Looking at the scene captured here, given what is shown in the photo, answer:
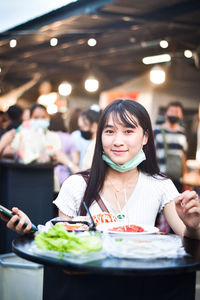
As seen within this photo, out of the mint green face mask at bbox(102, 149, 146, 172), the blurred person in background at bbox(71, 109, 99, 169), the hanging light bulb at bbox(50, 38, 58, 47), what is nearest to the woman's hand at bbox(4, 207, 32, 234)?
the mint green face mask at bbox(102, 149, 146, 172)

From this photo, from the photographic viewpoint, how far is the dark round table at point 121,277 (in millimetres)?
1777

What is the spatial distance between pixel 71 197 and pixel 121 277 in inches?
38.4

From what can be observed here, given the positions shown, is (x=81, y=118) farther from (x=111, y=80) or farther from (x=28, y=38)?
(x=111, y=80)

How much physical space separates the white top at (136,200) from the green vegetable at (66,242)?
849mm

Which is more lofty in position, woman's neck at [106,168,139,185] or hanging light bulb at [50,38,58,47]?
hanging light bulb at [50,38,58,47]

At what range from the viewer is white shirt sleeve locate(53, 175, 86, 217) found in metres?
2.90

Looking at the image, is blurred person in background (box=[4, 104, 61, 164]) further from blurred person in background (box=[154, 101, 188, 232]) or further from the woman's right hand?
the woman's right hand

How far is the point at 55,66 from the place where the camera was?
54.9 feet

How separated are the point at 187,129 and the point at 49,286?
1256 cm

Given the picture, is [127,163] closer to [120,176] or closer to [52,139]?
[120,176]

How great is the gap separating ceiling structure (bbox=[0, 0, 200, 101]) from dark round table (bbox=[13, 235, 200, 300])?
557cm

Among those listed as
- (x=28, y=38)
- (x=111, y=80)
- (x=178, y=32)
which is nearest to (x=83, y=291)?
(x=178, y=32)

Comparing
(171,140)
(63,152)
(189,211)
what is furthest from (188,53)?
(189,211)

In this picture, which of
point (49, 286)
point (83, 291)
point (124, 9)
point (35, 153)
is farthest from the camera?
point (124, 9)
